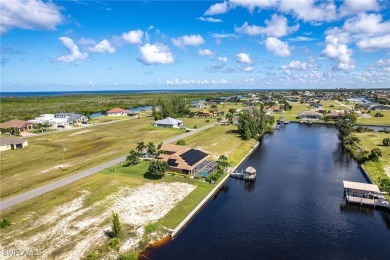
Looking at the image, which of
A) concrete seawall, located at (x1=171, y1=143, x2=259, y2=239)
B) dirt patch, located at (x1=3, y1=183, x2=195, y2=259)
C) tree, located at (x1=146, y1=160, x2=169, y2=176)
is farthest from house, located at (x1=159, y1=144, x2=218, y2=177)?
dirt patch, located at (x1=3, y1=183, x2=195, y2=259)

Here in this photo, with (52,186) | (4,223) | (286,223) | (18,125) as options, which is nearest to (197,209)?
(286,223)

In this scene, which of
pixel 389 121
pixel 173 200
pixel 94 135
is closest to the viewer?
pixel 173 200

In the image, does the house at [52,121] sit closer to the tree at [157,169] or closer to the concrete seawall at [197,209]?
the tree at [157,169]

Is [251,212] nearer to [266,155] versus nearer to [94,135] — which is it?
[266,155]

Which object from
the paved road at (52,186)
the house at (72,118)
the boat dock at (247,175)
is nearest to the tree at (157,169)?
the paved road at (52,186)

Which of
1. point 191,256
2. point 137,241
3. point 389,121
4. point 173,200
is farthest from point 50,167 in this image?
point 389,121

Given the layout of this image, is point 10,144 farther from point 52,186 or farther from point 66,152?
point 52,186

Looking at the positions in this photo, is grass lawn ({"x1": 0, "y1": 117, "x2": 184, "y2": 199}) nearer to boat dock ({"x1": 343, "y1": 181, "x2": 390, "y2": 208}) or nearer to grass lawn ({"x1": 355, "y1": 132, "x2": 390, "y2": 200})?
boat dock ({"x1": 343, "y1": 181, "x2": 390, "y2": 208})
